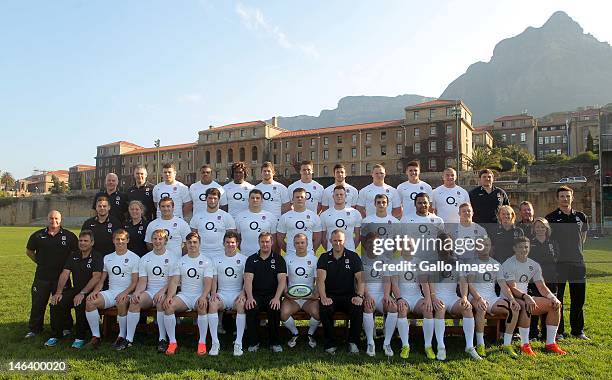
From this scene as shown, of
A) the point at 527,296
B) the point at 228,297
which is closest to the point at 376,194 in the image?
the point at 527,296

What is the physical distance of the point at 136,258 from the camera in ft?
20.2

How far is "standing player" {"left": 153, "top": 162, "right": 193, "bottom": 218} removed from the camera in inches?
288

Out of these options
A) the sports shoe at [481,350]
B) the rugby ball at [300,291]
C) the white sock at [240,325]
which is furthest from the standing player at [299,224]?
the sports shoe at [481,350]

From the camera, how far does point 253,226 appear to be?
664 centimetres

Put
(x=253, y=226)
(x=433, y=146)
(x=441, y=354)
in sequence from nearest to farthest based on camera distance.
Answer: (x=441, y=354), (x=253, y=226), (x=433, y=146)

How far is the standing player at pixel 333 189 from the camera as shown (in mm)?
7129

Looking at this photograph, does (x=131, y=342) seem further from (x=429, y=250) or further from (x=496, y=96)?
(x=496, y=96)

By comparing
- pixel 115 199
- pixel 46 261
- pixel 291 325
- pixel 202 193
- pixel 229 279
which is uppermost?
pixel 202 193

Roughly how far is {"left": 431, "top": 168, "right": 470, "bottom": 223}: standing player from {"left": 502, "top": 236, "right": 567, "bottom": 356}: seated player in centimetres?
122

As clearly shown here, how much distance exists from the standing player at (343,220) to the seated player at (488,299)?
1.75 m

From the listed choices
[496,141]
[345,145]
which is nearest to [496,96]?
[496,141]

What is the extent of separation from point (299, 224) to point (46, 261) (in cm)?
384

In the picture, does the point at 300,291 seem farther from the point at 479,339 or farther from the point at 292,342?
the point at 479,339

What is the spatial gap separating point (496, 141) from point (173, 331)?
81689 mm
